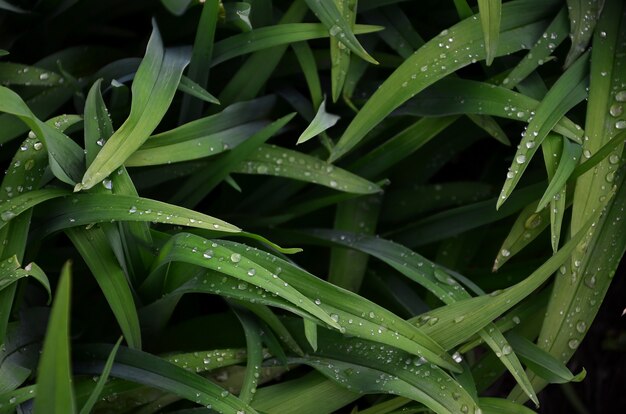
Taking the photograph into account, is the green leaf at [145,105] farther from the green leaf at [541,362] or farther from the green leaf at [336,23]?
the green leaf at [541,362]

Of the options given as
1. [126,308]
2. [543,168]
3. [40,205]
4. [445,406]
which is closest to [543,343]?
[445,406]

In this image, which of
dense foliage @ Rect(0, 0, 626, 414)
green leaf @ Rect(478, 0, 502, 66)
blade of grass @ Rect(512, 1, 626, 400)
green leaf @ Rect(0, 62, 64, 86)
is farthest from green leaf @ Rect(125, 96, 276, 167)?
blade of grass @ Rect(512, 1, 626, 400)

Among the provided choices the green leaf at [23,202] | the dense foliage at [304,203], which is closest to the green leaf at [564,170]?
the dense foliage at [304,203]

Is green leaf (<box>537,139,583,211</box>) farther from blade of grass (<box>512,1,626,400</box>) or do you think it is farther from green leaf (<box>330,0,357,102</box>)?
green leaf (<box>330,0,357,102</box>)

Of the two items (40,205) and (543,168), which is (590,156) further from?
(40,205)

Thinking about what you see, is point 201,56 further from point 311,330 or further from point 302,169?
point 311,330
